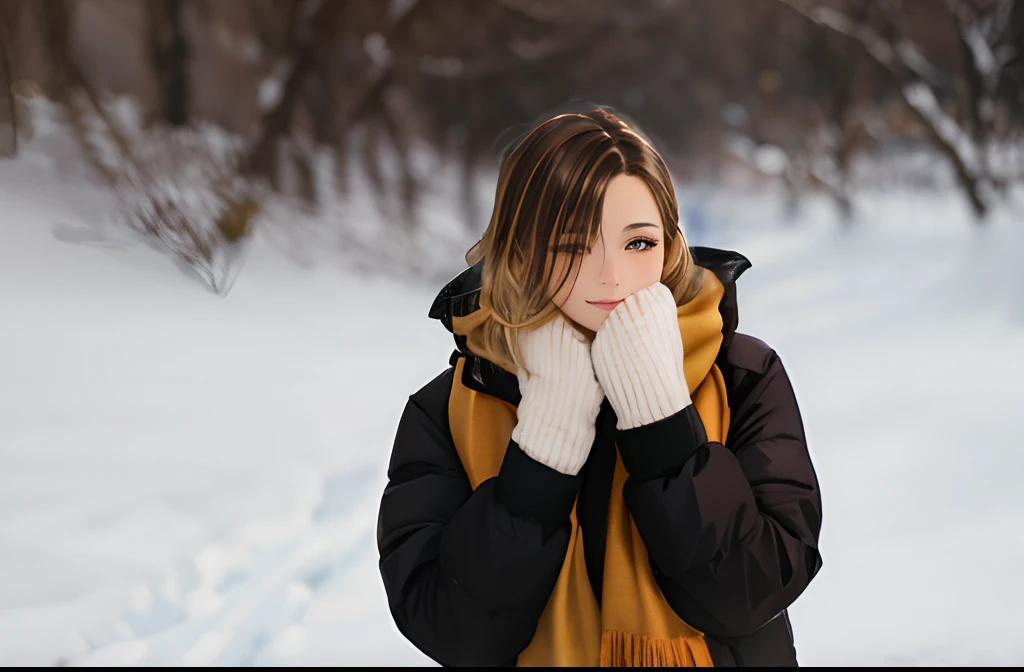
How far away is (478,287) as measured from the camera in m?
0.69

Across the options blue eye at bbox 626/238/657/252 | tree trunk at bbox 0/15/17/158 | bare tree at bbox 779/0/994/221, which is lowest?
tree trunk at bbox 0/15/17/158

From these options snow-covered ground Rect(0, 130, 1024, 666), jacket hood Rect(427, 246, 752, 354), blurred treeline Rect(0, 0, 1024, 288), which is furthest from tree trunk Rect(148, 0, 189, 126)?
jacket hood Rect(427, 246, 752, 354)

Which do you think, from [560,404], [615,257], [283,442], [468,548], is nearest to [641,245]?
[615,257]

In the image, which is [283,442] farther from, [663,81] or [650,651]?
[663,81]

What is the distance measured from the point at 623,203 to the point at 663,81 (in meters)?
0.72

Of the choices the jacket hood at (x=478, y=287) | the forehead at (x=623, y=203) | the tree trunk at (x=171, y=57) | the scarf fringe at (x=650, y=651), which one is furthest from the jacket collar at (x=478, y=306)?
the tree trunk at (x=171, y=57)

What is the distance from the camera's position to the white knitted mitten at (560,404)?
0.59 metres

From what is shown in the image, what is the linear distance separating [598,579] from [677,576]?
0.09 metres

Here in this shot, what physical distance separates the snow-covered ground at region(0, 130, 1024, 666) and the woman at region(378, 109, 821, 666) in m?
0.45

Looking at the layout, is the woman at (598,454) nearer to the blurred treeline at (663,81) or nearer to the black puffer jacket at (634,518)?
the black puffer jacket at (634,518)

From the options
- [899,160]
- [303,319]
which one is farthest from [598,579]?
[899,160]

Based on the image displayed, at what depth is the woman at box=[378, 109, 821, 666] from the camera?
59 cm

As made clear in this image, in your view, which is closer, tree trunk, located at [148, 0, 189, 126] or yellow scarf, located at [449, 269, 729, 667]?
yellow scarf, located at [449, 269, 729, 667]

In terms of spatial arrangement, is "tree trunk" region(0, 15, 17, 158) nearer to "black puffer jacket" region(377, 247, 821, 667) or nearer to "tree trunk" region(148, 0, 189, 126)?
"tree trunk" region(148, 0, 189, 126)
